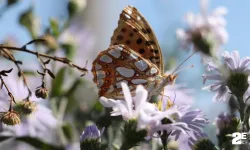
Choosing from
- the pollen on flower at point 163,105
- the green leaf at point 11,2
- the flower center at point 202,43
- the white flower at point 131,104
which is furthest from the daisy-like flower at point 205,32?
the green leaf at point 11,2

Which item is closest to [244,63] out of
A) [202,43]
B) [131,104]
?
[202,43]

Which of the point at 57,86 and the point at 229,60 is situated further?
the point at 57,86

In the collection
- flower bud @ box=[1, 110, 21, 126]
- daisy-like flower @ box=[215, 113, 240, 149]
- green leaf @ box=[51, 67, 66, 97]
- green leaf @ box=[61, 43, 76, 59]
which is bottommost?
daisy-like flower @ box=[215, 113, 240, 149]

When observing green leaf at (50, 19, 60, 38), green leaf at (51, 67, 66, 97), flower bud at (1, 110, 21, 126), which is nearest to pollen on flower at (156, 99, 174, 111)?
flower bud at (1, 110, 21, 126)

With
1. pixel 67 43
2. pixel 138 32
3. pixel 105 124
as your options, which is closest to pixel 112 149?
pixel 105 124

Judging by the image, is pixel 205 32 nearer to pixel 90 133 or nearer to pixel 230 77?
pixel 230 77

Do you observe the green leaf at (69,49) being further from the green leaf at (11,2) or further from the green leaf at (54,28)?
the green leaf at (11,2)

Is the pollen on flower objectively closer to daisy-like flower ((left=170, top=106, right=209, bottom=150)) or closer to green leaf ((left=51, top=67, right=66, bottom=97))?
daisy-like flower ((left=170, top=106, right=209, bottom=150))
